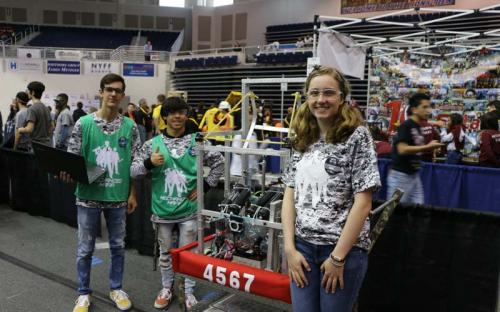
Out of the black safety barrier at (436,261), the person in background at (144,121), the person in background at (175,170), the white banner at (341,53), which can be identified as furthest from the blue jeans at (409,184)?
the person in background at (144,121)

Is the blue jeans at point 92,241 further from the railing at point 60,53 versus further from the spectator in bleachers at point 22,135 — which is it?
the railing at point 60,53

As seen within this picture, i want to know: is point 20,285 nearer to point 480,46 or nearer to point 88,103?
point 480,46

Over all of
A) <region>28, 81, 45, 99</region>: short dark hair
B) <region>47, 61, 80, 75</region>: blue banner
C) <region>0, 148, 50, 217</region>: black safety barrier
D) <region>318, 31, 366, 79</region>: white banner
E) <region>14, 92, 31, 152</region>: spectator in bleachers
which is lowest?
<region>0, 148, 50, 217</region>: black safety barrier

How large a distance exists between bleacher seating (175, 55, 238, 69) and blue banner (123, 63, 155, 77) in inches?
49.7

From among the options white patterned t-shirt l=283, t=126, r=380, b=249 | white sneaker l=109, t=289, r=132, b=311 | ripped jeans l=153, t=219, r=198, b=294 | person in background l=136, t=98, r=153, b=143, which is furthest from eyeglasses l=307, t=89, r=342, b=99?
person in background l=136, t=98, r=153, b=143

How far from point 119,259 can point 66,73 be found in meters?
17.5

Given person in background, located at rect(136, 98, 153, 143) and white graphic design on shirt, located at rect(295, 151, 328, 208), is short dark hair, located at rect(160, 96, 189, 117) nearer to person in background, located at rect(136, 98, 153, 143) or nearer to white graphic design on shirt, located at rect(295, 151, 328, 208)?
white graphic design on shirt, located at rect(295, 151, 328, 208)

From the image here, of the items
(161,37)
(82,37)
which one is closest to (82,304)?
(82,37)

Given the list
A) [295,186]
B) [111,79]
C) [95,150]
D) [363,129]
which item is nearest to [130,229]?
[95,150]

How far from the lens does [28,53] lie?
1822 cm

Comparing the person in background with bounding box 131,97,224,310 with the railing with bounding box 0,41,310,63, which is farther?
the railing with bounding box 0,41,310,63

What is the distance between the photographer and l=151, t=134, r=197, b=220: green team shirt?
9.45ft

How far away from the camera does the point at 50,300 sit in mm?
3240

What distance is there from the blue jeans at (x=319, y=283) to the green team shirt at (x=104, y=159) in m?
1.64
